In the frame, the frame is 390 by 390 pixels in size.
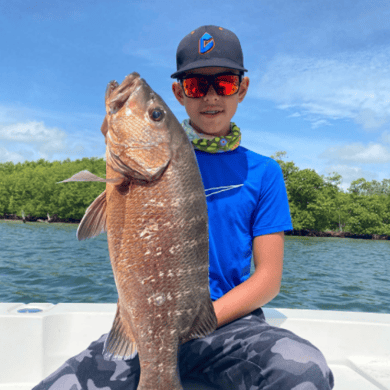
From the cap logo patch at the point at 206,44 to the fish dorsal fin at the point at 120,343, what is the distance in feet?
5.90

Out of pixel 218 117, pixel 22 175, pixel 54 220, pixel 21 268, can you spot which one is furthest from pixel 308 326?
pixel 22 175

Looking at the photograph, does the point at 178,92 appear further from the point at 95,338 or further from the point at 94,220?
the point at 95,338

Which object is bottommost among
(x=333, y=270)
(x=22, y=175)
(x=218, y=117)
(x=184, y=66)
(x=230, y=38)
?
(x=333, y=270)

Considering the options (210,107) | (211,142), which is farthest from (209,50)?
(211,142)

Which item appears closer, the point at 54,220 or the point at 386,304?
the point at 386,304

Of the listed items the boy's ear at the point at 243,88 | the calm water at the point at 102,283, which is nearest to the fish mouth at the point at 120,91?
the boy's ear at the point at 243,88

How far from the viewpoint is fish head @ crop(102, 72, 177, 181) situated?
1854mm

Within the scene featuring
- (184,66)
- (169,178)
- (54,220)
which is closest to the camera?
(169,178)

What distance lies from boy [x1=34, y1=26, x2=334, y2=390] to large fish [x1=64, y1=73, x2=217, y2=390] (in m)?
0.40

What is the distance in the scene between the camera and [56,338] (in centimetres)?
348

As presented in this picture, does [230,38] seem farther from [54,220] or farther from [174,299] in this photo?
[54,220]

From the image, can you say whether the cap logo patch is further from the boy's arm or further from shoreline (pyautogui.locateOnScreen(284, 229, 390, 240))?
shoreline (pyautogui.locateOnScreen(284, 229, 390, 240))

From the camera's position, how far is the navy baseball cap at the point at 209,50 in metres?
2.68

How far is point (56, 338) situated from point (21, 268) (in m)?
19.2
